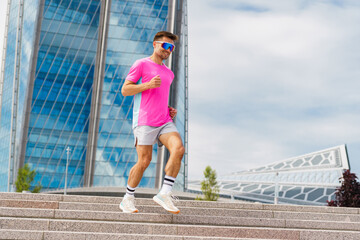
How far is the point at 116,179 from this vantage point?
4191 centimetres

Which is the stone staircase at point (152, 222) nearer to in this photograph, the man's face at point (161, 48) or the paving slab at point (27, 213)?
the paving slab at point (27, 213)

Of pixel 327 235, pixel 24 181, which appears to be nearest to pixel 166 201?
pixel 327 235

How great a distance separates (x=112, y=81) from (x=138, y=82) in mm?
37688

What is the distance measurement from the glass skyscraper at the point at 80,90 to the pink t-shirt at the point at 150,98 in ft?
116

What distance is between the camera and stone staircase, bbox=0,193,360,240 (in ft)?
19.7

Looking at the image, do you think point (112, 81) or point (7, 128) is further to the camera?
point (7, 128)

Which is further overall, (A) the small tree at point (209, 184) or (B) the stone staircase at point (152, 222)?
(A) the small tree at point (209, 184)

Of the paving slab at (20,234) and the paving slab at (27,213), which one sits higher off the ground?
the paving slab at (27,213)

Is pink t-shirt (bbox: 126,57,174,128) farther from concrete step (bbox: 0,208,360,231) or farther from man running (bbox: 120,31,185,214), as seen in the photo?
concrete step (bbox: 0,208,360,231)

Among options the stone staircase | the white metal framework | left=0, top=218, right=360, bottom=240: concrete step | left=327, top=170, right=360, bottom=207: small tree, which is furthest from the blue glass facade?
left=0, top=218, right=360, bottom=240: concrete step

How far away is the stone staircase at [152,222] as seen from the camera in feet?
19.7

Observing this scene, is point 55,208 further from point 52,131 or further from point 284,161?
point 284,161

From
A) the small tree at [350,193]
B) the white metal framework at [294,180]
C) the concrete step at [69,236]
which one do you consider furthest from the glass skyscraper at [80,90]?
the concrete step at [69,236]

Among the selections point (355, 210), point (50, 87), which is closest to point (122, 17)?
point (50, 87)
